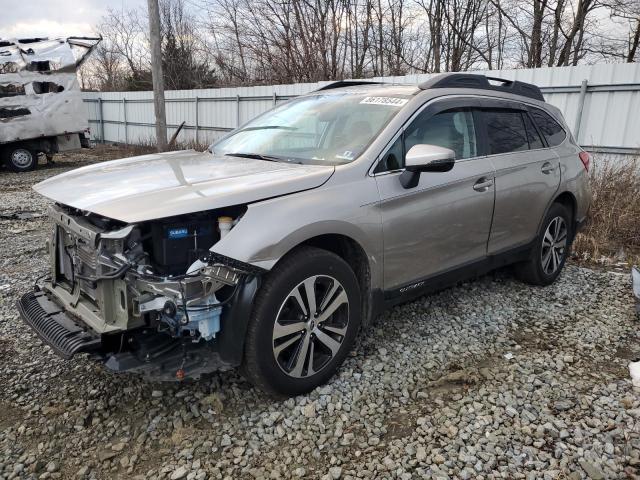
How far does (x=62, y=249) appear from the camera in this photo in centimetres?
301

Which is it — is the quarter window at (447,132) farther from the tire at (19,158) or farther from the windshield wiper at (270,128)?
the tire at (19,158)

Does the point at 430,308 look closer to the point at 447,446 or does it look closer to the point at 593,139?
the point at 447,446

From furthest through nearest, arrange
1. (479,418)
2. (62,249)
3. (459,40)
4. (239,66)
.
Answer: (239,66) → (459,40) → (62,249) → (479,418)

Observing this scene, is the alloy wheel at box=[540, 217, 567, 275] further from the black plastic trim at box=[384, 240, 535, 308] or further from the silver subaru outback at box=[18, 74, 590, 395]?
the silver subaru outback at box=[18, 74, 590, 395]

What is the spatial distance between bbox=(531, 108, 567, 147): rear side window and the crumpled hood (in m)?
2.55

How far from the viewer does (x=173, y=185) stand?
2703 mm

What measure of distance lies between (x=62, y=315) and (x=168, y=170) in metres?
1.05

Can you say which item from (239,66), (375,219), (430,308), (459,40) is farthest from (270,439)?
(239,66)

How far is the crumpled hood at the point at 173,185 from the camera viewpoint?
2.42 m

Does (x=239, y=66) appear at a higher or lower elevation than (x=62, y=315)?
higher

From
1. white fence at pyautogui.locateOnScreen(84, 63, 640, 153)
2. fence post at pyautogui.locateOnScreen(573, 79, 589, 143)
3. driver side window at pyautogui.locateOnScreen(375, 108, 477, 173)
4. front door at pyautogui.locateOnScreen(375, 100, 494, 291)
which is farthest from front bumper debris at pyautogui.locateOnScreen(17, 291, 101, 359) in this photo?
fence post at pyautogui.locateOnScreen(573, 79, 589, 143)

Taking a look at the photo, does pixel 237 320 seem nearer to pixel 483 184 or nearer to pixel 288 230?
pixel 288 230

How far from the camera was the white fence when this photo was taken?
23.1 ft

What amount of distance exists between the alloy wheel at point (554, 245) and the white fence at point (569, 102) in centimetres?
199
